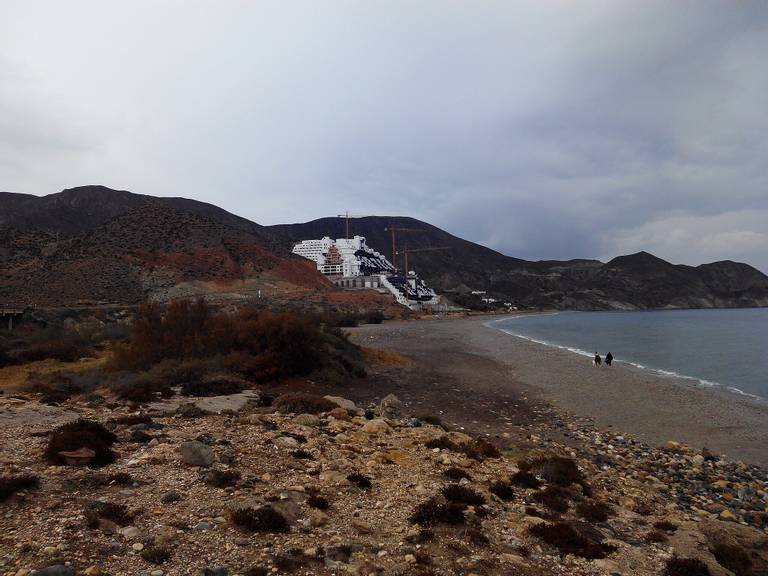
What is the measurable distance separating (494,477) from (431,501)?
2.11 metres

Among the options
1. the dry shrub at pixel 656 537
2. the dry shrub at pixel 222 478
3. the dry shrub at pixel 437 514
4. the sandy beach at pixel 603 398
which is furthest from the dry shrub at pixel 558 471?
the dry shrub at pixel 222 478

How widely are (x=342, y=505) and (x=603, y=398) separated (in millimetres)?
15983

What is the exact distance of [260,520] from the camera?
6.09 metres

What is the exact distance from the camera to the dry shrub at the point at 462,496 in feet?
24.4

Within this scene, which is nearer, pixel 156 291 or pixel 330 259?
pixel 156 291

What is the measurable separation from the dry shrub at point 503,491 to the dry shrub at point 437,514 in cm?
114

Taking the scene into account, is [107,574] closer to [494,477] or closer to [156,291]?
[494,477]

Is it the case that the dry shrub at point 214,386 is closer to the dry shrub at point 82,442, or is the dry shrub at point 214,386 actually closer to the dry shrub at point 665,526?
the dry shrub at point 82,442

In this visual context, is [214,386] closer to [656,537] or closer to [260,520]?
[260,520]

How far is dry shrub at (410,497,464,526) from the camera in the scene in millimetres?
6732

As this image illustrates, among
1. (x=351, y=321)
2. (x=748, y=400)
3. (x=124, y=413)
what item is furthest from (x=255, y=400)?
(x=351, y=321)

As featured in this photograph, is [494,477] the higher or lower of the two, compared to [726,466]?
higher

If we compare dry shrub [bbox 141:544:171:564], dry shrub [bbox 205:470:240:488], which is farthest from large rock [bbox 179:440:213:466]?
dry shrub [bbox 141:544:171:564]

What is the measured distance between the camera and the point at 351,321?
59.1 metres
